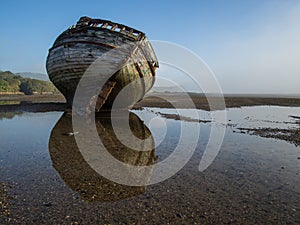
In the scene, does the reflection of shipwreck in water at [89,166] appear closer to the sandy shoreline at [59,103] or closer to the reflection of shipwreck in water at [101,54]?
the reflection of shipwreck in water at [101,54]

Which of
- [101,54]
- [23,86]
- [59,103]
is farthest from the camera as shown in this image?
[23,86]

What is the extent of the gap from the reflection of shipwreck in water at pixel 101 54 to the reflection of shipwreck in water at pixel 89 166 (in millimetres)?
3806

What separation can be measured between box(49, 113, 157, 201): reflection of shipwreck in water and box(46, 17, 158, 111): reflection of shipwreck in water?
12.5 ft

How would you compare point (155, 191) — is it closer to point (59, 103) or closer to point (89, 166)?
point (89, 166)

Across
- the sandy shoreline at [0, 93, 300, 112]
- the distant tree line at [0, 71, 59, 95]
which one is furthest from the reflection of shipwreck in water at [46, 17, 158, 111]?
the distant tree line at [0, 71, 59, 95]

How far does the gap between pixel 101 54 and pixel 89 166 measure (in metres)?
7.08


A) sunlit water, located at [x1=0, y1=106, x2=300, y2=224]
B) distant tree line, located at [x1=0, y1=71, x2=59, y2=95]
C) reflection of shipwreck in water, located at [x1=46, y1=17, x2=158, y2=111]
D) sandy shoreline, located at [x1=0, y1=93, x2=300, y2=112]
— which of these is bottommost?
sunlit water, located at [x1=0, y1=106, x2=300, y2=224]

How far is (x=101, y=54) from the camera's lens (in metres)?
10.4

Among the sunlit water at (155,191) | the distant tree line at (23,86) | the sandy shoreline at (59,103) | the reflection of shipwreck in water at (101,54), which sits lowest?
the sunlit water at (155,191)

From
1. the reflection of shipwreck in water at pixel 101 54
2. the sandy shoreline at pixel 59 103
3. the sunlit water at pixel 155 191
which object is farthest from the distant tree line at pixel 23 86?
the sunlit water at pixel 155 191

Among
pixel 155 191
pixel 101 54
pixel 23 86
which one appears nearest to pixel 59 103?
pixel 101 54

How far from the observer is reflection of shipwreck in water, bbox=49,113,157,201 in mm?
3451

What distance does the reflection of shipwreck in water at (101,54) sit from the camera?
10523 millimetres

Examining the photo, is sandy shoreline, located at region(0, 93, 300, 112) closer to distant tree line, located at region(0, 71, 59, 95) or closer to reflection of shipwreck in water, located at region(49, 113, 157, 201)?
distant tree line, located at region(0, 71, 59, 95)
